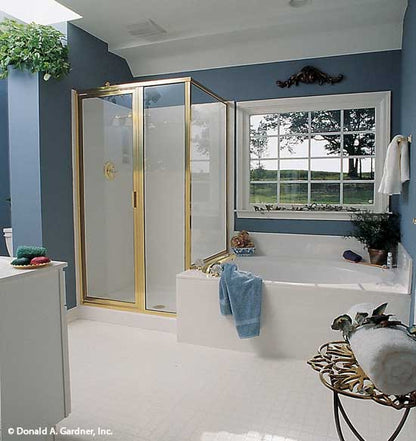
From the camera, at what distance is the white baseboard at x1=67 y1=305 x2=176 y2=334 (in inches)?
138

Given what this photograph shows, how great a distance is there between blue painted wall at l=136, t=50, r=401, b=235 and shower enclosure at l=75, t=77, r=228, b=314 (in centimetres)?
46

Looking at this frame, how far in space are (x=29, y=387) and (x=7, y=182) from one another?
10.0 ft

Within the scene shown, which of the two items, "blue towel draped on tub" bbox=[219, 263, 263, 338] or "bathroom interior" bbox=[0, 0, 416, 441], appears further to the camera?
"blue towel draped on tub" bbox=[219, 263, 263, 338]

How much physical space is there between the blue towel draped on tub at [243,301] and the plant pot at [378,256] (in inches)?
51.1

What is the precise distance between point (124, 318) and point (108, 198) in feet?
3.70

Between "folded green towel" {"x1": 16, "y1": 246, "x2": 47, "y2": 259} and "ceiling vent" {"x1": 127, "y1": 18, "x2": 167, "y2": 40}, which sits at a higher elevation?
"ceiling vent" {"x1": 127, "y1": 18, "x2": 167, "y2": 40}

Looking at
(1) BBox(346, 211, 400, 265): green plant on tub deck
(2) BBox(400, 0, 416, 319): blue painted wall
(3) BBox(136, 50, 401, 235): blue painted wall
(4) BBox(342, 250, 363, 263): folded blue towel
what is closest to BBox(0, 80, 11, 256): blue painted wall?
(3) BBox(136, 50, 401, 235): blue painted wall

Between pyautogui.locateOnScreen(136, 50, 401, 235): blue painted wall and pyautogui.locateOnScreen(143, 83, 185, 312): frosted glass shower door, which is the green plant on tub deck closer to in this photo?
pyautogui.locateOnScreen(136, 50, 401, 235): blue painted wall

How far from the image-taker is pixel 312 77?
3930 mm

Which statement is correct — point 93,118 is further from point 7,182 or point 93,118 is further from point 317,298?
point 317,298

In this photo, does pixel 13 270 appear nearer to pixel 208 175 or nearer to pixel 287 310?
pixel 287 310

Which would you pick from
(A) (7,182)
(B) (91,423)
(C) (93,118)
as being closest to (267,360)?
(B) (91,423)

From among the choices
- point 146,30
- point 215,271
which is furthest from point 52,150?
point 215,271

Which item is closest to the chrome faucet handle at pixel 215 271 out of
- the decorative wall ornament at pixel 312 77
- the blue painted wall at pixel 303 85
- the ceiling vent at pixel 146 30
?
the blue painted wall at pixel 303 85
